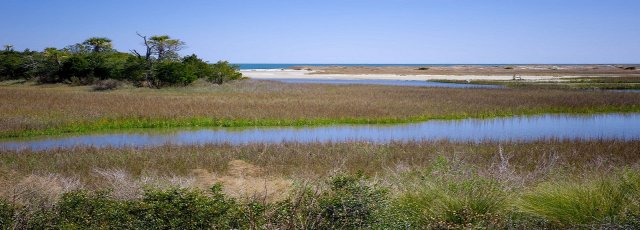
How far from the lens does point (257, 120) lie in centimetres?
2242

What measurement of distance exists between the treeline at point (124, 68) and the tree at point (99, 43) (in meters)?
7.90

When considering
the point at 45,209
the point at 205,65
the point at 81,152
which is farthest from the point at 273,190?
the point at 205,65

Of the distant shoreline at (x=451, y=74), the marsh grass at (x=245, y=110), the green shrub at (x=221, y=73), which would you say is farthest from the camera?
the distant shoreline at (x=451, y=74)

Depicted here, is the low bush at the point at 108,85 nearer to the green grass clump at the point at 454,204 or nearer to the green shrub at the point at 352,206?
the green shrub at the point at 352,206

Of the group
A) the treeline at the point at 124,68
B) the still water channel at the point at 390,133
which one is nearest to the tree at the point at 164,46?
the treeline at the point at 124,68

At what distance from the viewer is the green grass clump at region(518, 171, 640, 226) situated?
21.1ft

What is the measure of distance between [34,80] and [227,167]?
150 feet

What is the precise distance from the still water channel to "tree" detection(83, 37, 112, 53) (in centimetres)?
4681

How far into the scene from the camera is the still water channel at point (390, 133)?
1767 centimetres

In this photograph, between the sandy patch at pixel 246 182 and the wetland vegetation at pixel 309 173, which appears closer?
the wetland vegetation at pixel 309 173

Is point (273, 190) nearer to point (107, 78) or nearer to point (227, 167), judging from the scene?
point (227, 167)

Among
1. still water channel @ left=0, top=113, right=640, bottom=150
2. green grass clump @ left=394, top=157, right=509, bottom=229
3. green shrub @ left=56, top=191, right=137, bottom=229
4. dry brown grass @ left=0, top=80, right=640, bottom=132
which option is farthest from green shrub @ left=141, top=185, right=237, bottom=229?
dry brown grass @ left=0, top=80, right=640, bottom=132

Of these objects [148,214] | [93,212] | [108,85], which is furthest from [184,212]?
[108,85]

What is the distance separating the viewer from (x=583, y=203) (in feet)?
21.3
